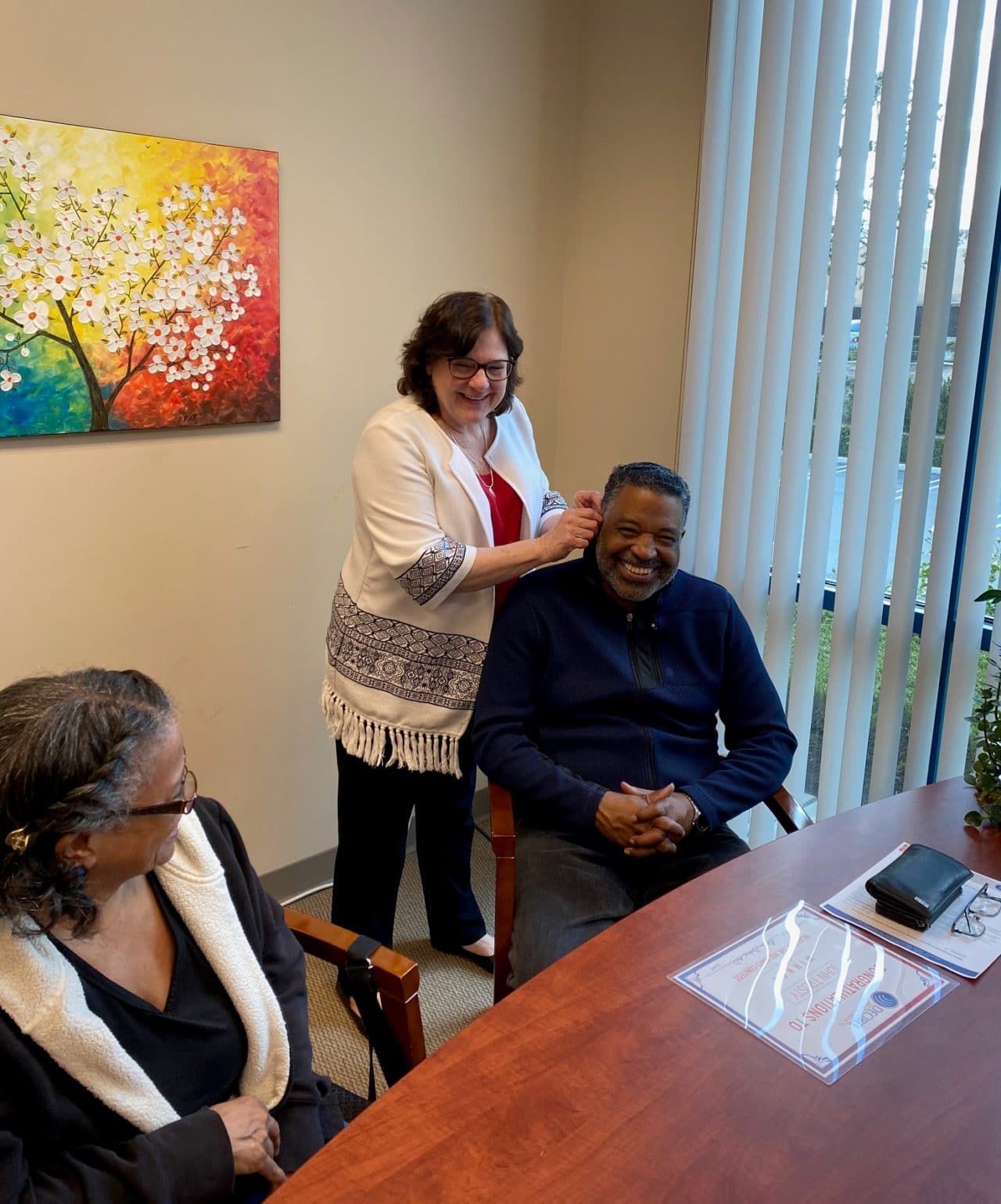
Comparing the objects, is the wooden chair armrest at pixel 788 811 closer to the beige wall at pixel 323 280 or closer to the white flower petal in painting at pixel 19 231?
the beige wall at pixel 323 280

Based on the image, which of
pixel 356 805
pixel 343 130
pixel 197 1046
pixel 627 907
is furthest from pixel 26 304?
pixel 627 907

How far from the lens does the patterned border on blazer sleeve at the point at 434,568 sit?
2143mm

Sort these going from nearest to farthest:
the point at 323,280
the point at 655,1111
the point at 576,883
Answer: the point at 655,1111
the point at 576,883
the point at 323,280

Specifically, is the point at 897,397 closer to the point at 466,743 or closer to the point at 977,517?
the point at 977,517

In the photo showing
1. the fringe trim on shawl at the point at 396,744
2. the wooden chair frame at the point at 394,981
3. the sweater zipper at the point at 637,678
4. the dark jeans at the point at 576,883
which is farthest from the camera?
the fringe trim on shawl at the point at 396,744

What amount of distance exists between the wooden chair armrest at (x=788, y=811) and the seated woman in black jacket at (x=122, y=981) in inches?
41.5

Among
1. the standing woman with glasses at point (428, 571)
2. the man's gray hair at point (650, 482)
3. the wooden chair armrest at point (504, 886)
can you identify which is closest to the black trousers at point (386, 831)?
the standing woman with glasses at point (428, 571)

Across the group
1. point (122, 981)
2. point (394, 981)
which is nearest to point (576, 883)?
point (394, 981)

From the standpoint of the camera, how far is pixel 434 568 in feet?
7.04

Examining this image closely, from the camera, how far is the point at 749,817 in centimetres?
290

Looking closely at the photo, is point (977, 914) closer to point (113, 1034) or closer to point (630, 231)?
point (113, 1034)

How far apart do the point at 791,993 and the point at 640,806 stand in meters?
0.63

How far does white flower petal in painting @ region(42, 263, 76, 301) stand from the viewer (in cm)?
218

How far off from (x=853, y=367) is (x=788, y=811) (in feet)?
3.57
